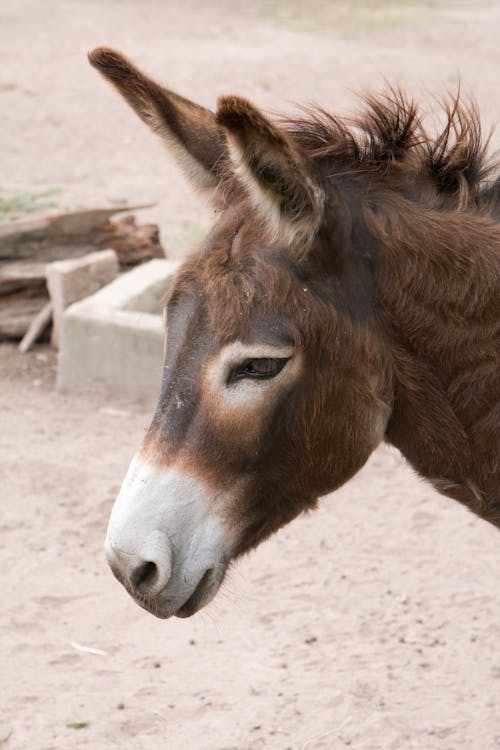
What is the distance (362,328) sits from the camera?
9.46 ft

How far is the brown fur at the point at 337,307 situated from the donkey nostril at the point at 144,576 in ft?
0.86

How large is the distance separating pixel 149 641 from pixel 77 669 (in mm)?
A: 354

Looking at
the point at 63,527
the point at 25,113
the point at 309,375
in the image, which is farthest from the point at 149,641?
the point at 25,113

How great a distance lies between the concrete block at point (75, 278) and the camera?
24.4 ft

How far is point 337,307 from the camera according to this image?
2.86 meters

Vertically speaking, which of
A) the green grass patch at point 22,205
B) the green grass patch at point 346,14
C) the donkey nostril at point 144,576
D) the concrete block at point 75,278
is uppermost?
the donkey nostril at point 144,576

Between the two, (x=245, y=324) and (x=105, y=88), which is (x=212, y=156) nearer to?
(x=245, y=324)

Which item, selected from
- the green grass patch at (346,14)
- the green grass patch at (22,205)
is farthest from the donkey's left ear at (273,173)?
the green grass patch at (346,14)

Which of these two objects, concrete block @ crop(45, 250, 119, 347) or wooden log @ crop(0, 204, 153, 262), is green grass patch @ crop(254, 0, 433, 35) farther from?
concrete block @ crop(45, 250, 119, 347)

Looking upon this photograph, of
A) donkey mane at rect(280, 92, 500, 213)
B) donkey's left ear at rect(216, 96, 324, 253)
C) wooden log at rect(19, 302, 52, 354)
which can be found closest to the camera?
donkey's left ear at rect(216, 96, 324, 253)

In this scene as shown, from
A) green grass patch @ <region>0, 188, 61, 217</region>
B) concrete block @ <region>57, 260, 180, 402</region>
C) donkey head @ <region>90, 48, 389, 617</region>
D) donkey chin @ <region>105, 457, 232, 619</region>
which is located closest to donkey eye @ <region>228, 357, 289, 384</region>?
donkey head @ <region>90, 48, 389, 617</region>

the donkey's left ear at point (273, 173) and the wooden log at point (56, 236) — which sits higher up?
the donkey's left ear at point (273, 173)

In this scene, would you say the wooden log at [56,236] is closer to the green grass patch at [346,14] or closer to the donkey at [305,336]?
the donkey at [305,336]

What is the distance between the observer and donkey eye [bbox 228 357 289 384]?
279cm
